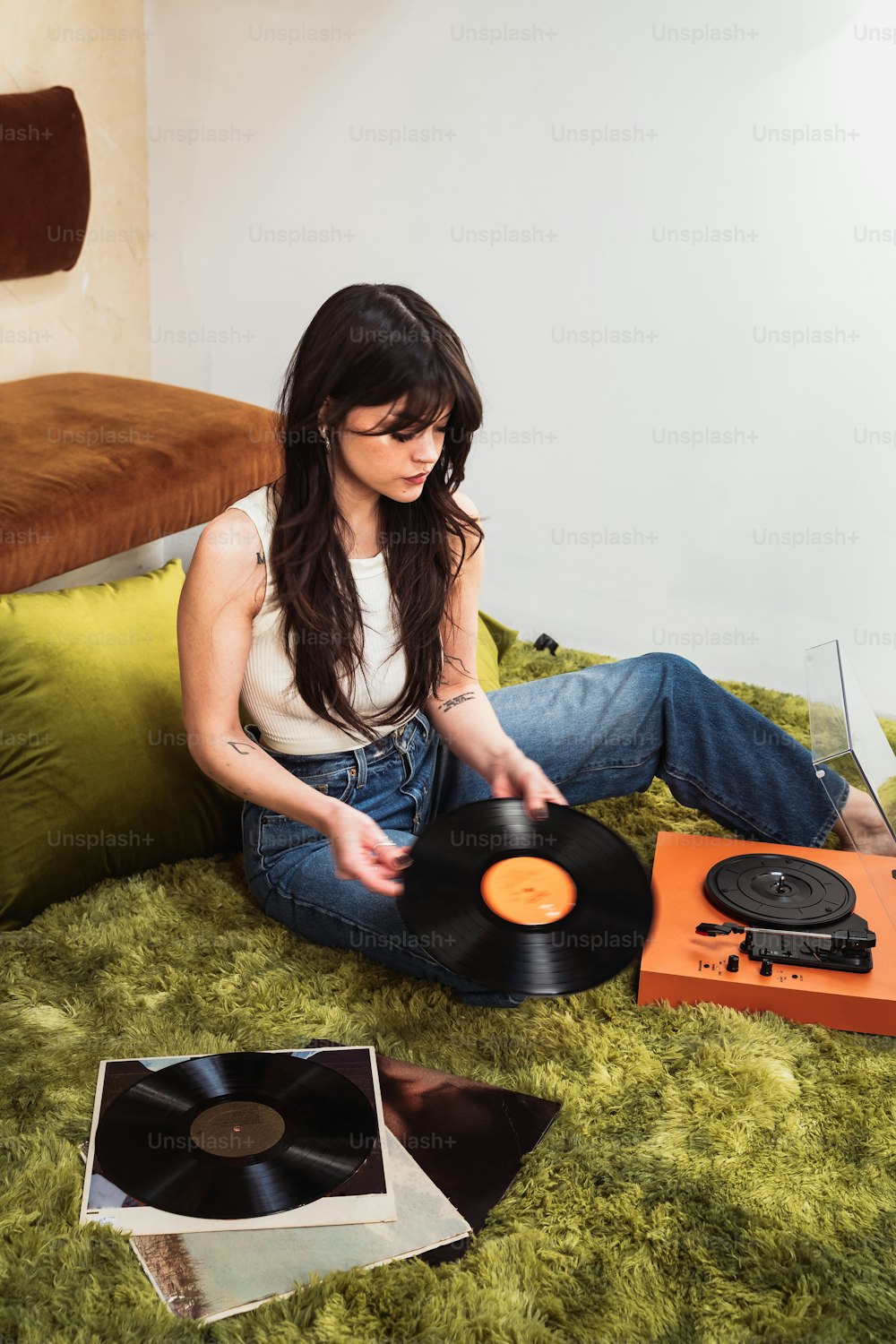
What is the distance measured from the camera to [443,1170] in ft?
4.25

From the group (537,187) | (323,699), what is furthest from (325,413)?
(537,187)

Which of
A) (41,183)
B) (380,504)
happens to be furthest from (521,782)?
(41,183)

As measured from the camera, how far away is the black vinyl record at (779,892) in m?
1.60

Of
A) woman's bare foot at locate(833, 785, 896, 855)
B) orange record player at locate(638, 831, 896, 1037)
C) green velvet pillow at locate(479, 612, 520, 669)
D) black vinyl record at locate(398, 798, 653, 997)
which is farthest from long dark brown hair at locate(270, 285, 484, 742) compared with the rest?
green velvet pillow at locate(479, 612, 520, 669)

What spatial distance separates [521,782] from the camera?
5.30 feet

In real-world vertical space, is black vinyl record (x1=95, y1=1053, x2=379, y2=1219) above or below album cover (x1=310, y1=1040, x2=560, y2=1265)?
above

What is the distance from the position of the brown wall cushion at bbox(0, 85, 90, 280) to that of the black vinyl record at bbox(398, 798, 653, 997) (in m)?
1.90

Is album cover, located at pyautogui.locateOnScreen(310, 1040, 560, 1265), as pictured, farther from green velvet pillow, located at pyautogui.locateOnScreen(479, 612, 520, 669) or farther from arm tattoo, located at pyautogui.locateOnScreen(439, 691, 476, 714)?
green velvet pillow, located at pyautogui.locateOnScreen(479, 612, 520, 669)

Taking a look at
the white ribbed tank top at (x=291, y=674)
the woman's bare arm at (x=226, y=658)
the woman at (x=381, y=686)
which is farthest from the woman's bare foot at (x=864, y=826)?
the woman's bare arm at (x=226, y=658)

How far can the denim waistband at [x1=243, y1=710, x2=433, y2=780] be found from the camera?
5.39 feet

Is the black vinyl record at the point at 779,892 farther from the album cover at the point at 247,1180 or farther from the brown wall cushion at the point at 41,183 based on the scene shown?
the brown wall cushion at the point at 41,183

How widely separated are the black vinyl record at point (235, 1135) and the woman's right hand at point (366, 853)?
0.22m

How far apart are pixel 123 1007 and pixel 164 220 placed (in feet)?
7.38

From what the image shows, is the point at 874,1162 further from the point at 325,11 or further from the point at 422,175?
the point at 325,11
